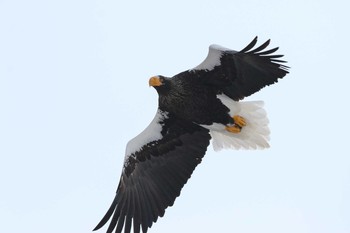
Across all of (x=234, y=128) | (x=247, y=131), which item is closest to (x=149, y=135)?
(x=234, y=128)

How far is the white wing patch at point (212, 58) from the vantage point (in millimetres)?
9945

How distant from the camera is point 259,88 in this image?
33.0 feet

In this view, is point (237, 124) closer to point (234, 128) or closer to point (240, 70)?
point (234, 128)

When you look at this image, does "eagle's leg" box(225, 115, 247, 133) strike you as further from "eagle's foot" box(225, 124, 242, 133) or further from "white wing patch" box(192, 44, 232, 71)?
"white wing patch" box(192, 44, 232, 71)

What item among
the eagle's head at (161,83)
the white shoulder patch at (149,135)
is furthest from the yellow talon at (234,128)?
the eagle's head at (161,83)

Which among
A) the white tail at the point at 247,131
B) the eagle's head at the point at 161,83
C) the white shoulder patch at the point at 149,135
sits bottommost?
the white tail at the point at 247,131

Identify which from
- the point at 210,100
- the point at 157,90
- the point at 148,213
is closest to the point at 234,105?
the point at 210,100

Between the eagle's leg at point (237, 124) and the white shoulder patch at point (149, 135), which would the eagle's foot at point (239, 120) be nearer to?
the eagle's leg at point (237, 124)

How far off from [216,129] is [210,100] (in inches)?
21.8

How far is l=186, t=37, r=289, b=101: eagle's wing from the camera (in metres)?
9.77

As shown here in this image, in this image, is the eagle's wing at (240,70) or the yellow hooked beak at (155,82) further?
the yellow hooked beak at (155,82)

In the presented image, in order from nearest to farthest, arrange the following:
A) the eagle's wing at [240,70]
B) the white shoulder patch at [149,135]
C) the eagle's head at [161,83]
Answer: the eagle's wing at [240,70] < the eagle's head at [161,83] < the white shoulder patch at [149,135]

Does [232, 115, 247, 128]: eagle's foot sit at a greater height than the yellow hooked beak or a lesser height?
lesser

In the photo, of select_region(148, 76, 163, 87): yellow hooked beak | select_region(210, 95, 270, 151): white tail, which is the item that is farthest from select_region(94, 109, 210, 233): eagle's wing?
select_region(148, 76, 163, 87): yellow hooked beak
